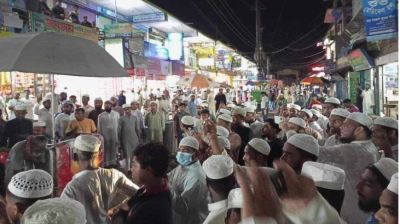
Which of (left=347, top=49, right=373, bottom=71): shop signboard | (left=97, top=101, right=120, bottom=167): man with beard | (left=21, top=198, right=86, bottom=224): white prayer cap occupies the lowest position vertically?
(left=97, top=101, right=120, bottom=167): man with beard

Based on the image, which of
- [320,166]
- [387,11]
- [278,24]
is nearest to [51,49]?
[320,166]

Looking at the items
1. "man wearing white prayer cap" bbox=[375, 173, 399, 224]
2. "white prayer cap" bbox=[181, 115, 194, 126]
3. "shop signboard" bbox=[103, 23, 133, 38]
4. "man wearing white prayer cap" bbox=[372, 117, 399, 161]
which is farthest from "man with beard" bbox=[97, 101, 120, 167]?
"man wearing white prayer cap" bbox=[375, 173, 399, 224]

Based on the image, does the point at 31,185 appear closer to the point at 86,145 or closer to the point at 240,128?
the point at 86,145

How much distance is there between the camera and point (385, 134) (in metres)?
5.09

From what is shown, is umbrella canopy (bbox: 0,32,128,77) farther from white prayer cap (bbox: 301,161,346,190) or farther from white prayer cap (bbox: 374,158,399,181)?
white prayer cap (bbox: 374,158,399,181)

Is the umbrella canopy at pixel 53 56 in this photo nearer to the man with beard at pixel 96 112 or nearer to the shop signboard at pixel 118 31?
the man with beard at pixel 96 112

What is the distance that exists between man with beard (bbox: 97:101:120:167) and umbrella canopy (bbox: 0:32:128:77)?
22.0ft

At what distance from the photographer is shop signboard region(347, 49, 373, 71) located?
47.8 ft

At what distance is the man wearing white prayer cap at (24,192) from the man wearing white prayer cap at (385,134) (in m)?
3.66

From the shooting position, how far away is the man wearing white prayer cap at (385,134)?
5019 mm

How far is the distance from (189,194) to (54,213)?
204 centimetres

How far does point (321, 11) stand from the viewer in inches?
1037

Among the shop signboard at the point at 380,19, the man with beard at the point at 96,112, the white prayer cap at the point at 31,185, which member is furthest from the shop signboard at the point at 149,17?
the white prayer cap at the point at 31,185

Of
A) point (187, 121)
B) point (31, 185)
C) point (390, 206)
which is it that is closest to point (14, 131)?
point (187, 121)
